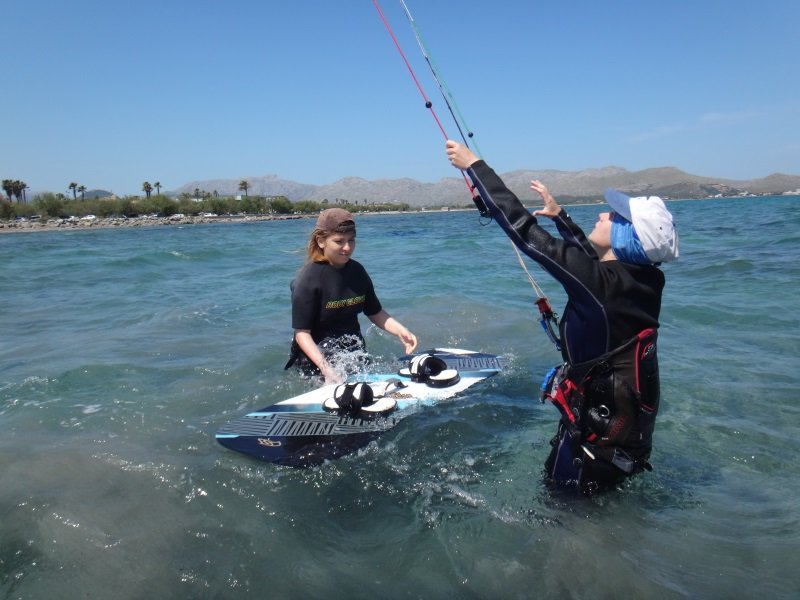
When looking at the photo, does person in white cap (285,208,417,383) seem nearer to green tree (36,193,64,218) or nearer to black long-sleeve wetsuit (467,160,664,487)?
black long-sleeve wetsuit (467,160,664,487)

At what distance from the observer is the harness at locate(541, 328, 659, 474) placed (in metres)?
2.94

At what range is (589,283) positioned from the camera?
9.09ft

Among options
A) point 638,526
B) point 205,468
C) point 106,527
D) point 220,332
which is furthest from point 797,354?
point 220,332

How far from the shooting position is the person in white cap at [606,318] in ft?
9.13

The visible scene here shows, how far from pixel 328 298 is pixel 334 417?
3.99ft

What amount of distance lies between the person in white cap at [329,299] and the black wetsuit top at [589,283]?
2.33m

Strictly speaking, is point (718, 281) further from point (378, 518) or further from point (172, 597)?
point (172, 597)

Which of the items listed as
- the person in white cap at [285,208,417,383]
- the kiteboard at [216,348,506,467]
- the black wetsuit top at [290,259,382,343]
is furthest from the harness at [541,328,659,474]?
the black wetsuit top at [290,259,382,343]

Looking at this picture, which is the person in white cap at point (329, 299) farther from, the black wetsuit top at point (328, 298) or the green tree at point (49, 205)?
the green tree at point (49, 205)

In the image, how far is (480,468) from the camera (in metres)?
4.41

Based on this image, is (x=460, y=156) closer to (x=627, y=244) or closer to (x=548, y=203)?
(x=548, y=203)

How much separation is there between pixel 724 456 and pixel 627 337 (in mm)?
2576

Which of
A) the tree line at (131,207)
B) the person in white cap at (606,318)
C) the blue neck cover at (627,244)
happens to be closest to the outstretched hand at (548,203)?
the person in white cap at (606,318)

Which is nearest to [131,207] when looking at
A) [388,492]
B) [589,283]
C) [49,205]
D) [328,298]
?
[49,205]
